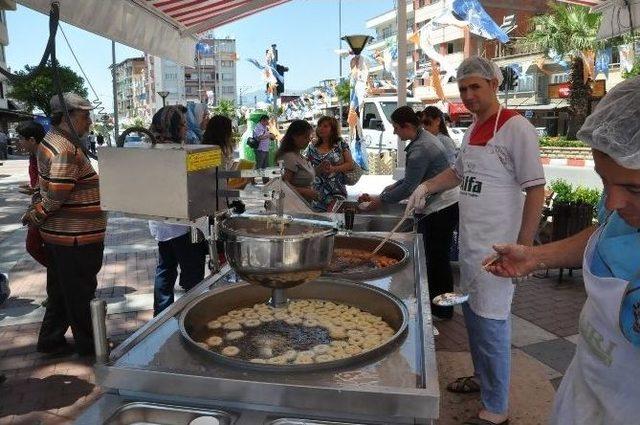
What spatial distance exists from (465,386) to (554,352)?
959 millimetres

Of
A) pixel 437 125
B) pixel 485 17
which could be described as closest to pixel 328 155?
pixel 437 125

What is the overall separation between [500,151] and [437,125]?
8.86 ft

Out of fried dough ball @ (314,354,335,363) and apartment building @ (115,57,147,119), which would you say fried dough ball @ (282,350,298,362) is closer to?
fried dough ball @ (314,354,335,363)

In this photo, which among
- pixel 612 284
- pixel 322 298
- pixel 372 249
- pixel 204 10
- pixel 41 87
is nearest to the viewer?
pixel 612 284

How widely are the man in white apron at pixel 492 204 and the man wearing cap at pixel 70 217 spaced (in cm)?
206

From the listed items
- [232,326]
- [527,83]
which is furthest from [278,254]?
[527,83]

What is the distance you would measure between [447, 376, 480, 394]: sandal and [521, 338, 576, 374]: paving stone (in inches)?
27.8

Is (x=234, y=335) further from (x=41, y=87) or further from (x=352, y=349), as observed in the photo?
(x=41, y=87)

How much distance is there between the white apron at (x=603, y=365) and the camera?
→ 1.15m

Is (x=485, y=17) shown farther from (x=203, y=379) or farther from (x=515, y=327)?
(x=203, y=379)

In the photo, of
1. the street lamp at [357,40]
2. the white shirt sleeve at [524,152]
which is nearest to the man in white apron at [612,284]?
the white shirt sleeve at [524,152]

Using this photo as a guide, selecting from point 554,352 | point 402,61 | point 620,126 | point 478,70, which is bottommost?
point 554,352

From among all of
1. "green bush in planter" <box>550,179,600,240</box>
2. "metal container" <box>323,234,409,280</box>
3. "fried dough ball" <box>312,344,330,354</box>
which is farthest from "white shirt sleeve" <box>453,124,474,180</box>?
"green bush in planter" <box>550,179,600,240</box>

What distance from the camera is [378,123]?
16031mm
